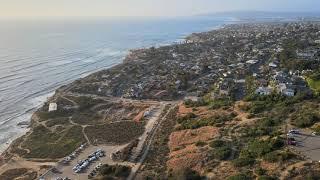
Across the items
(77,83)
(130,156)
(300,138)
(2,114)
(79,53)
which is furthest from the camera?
(79,53)

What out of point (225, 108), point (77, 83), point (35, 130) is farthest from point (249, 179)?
point (77, 83)

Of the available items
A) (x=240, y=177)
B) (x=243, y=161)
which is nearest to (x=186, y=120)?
(x=243, y=161)

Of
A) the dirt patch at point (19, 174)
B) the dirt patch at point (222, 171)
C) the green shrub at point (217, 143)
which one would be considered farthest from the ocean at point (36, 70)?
the dirt patch at point (222, 171)

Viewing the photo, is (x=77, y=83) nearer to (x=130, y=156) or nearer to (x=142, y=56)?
(x=142, y=56)

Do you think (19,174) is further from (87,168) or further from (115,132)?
(115,132)

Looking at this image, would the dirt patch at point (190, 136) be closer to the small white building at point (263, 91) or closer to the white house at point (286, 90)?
the small white building at point (263, 91)

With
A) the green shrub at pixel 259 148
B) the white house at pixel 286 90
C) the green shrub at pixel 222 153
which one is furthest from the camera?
the white house at pixel 286 90

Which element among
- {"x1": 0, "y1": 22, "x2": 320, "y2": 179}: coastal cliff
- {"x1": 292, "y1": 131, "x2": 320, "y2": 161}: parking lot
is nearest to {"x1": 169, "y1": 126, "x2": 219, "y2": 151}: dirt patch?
{"x1": 0, "y1": 22, "x2": 320, "y2": 179}: coastal cliff
